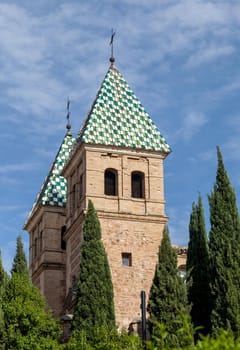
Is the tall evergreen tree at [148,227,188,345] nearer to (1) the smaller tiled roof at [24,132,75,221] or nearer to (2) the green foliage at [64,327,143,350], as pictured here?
(2) the green foliage at [64,327,143,350]

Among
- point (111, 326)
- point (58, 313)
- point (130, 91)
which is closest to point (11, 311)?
point (111, 326)

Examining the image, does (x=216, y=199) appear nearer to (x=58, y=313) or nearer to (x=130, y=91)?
(x=130, y=91)

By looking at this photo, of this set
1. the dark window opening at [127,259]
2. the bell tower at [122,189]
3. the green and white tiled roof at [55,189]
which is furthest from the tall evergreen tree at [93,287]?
the green and white tiled roof at [55,189]

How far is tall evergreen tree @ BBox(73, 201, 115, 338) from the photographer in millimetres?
27188

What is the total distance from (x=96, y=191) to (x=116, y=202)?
984 mm

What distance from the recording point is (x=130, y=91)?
3669 cm

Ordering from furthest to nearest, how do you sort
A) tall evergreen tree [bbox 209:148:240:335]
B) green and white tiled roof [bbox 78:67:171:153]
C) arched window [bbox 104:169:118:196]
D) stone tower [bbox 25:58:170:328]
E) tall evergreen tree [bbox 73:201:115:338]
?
green and white tiled roof [bbox 78:67:171:153], arched window [bbox 104:169:118:196], stone tower [bbox 25:58:170:328], tall evergreen tree [bbox 73:201:115:338], tall evergreen tree [bbox 209:148:240:335]

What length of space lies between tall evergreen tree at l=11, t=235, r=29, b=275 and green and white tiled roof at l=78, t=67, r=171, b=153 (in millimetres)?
5207

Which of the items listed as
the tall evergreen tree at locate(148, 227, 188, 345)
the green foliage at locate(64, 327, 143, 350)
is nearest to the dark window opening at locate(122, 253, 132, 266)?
the tall evergreen tree at locate(148, 227, 188, 345)

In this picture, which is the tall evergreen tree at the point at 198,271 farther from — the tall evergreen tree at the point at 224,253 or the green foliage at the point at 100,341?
the green foliage at the point at 100,341

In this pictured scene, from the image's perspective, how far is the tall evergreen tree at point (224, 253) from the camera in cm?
2400

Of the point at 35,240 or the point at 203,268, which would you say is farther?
the point at 35,240

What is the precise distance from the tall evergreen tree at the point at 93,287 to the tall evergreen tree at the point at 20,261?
373 centimetres

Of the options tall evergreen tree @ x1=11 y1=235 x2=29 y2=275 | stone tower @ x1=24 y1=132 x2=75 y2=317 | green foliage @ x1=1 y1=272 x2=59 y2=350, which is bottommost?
green foliage @ x1=1 y1=272 x2=59 y2=350
